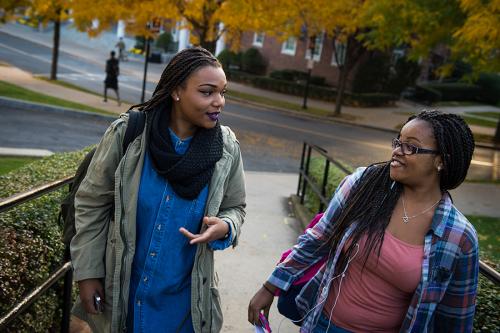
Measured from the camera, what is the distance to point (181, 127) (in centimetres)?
232

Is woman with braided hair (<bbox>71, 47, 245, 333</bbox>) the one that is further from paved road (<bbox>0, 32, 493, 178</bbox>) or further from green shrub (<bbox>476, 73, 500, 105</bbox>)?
green shrub (<bbox>476, 73, 500, 105</bbox>)

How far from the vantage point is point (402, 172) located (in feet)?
7.05

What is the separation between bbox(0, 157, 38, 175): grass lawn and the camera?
754 centimetres

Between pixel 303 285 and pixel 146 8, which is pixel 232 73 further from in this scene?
pixel 303 285

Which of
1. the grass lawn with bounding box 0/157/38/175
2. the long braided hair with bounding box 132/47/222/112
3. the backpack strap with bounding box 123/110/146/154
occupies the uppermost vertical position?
the long braided hair with bounding box 132/47/222/112

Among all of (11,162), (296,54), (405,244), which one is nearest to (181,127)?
(405,244)

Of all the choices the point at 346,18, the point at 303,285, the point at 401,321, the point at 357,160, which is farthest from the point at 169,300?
the point at 346,18

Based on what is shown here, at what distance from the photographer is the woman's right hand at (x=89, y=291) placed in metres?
2.22

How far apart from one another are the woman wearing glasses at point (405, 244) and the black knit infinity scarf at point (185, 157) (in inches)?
22.2

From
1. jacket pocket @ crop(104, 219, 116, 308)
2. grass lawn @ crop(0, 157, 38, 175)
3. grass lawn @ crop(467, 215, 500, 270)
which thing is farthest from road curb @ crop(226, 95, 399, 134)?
jacket pocket @ crop(104, 219, 116, 308)

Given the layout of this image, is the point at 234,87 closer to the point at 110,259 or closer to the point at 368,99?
the point at 368,99

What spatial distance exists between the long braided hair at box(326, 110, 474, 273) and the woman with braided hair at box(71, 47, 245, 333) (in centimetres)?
49

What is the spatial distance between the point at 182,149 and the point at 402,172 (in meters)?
0.92

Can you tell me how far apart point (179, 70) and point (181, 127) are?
25 cm
